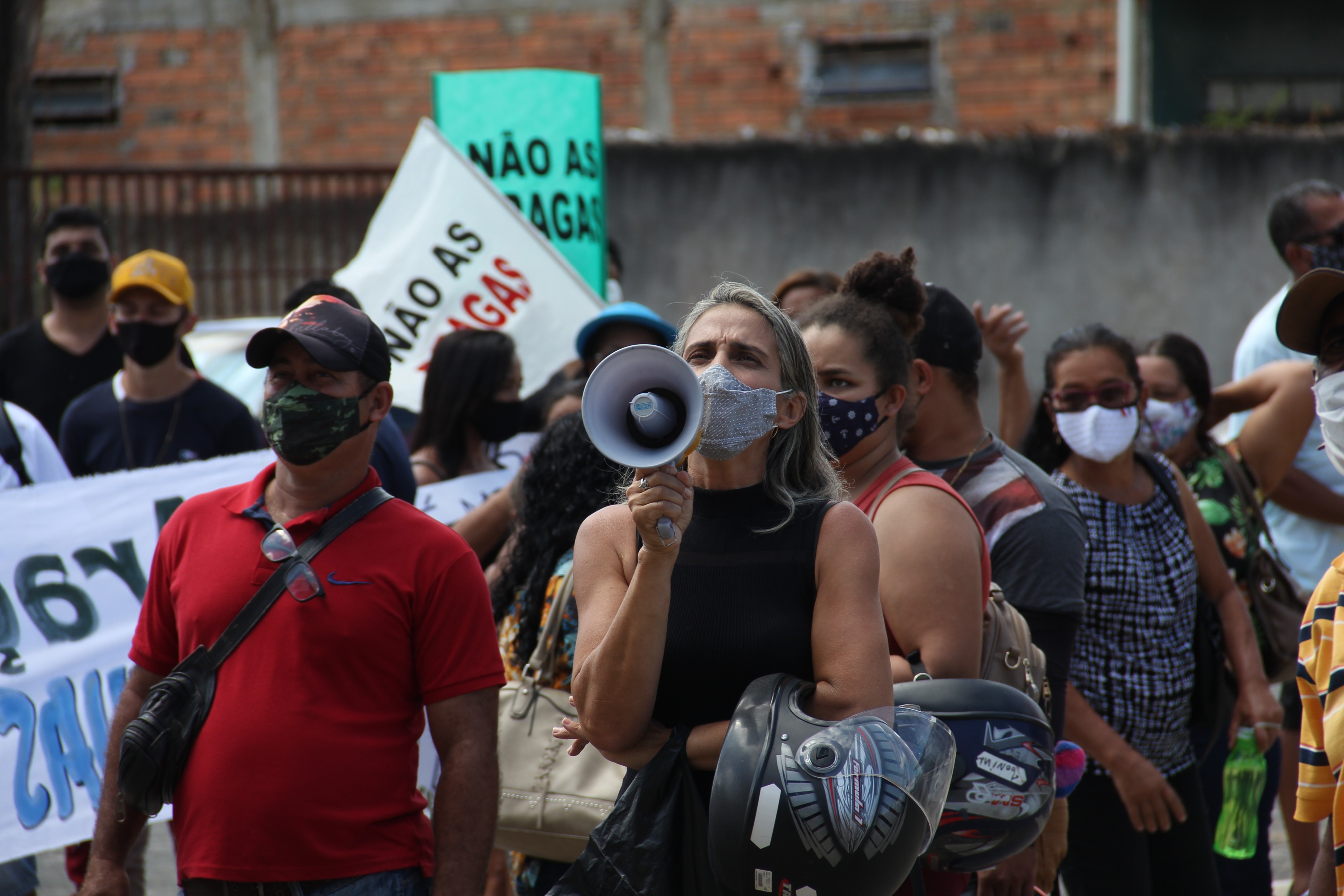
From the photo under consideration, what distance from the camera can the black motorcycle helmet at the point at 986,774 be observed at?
2.38 m

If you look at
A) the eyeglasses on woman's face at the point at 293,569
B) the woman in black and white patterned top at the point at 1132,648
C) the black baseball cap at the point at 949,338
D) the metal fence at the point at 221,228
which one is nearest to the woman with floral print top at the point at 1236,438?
the woman in black and white patterned top at the point at 1132,648

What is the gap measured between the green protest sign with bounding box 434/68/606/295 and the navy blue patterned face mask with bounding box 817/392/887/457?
414 cm

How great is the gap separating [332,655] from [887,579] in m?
1.08

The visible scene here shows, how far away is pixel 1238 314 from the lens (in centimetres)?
980

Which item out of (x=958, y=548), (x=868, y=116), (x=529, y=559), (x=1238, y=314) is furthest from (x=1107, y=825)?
(x=868, y=116)

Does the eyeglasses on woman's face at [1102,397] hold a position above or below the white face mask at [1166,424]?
above

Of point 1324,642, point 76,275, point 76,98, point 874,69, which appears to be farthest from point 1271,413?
point 76,98

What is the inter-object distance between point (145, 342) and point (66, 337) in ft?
3.43

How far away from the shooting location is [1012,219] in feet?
32.8

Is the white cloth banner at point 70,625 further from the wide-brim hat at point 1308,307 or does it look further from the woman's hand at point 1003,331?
the wide-brim hat at point 1308,307

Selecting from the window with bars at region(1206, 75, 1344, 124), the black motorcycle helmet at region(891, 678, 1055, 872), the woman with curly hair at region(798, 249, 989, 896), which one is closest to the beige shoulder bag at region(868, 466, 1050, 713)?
the woman with curly hair at region(798, 249, 989, 896)

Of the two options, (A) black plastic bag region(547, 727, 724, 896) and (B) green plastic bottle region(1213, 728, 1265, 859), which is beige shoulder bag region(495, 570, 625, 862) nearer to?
(A) black plastic bag region(547, 727, 724, 896)

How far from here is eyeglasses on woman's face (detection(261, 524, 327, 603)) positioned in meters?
2.56

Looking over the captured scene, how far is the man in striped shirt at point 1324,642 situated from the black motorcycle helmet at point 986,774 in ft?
1.53
